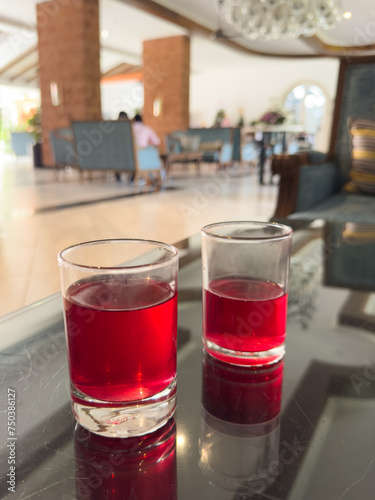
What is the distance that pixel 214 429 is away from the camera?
0.29m

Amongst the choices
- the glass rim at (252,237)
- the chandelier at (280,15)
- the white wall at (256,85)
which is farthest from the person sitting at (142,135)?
the white wall at (256,85)

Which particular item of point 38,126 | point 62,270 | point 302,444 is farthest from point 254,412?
point 38,126

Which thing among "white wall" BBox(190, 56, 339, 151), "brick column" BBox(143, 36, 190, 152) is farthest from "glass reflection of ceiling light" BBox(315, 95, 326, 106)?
"brick column" BBox(143, 36, 190, 152)

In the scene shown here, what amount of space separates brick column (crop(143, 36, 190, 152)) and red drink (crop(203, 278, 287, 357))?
937cm

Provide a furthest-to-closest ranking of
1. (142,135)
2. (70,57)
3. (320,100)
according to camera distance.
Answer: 1. (320,100)
2. (70,57)
3. (142,135)

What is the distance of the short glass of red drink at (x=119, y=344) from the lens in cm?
27

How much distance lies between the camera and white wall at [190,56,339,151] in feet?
41.3

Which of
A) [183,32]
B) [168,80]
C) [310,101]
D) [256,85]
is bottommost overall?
[310,101]

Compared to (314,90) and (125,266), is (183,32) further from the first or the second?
(125,266)

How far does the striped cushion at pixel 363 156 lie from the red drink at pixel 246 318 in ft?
5.76

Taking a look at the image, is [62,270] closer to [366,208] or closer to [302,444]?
[302,444]

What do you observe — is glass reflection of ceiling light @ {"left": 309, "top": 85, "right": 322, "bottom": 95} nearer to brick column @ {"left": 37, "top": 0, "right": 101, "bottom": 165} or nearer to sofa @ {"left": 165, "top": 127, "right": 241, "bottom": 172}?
sofa @ {"left": 165, "top": 127, "right": 241, "bottom": 172}

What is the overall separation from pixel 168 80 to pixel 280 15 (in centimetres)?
362

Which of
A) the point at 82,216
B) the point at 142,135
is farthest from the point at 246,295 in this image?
the point at 142,135
